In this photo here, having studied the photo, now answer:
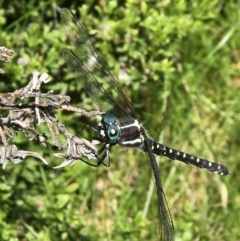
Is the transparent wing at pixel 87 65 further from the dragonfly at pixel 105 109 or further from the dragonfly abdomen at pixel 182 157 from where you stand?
the dragonfly abdomen at pixel 182 157

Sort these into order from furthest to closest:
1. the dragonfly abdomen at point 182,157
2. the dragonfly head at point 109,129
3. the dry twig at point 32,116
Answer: the dragonfly abdomen at point 182,157 → the dragonfly head at point 109,129 → the dry twig at point 32,116

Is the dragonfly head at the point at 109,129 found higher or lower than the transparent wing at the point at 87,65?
lower

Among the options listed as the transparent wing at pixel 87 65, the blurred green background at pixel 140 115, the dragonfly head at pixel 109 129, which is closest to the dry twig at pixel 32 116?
the dragonfly head at pixel 109 129

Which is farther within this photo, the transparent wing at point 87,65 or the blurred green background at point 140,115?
the blurred green background at point 140,115

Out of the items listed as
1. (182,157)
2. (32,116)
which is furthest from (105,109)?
(32,116)

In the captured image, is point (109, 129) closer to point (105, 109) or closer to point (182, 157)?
point (105, 109)

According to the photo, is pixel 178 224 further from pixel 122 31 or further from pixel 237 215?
pixel 122 31

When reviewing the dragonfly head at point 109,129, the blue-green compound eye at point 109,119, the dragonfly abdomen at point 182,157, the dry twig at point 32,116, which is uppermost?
the dragonfly abdomen at point 182,157

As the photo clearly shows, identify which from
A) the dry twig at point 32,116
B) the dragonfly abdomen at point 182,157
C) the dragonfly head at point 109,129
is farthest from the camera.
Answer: the dragonfly abdomen at point 182,157
